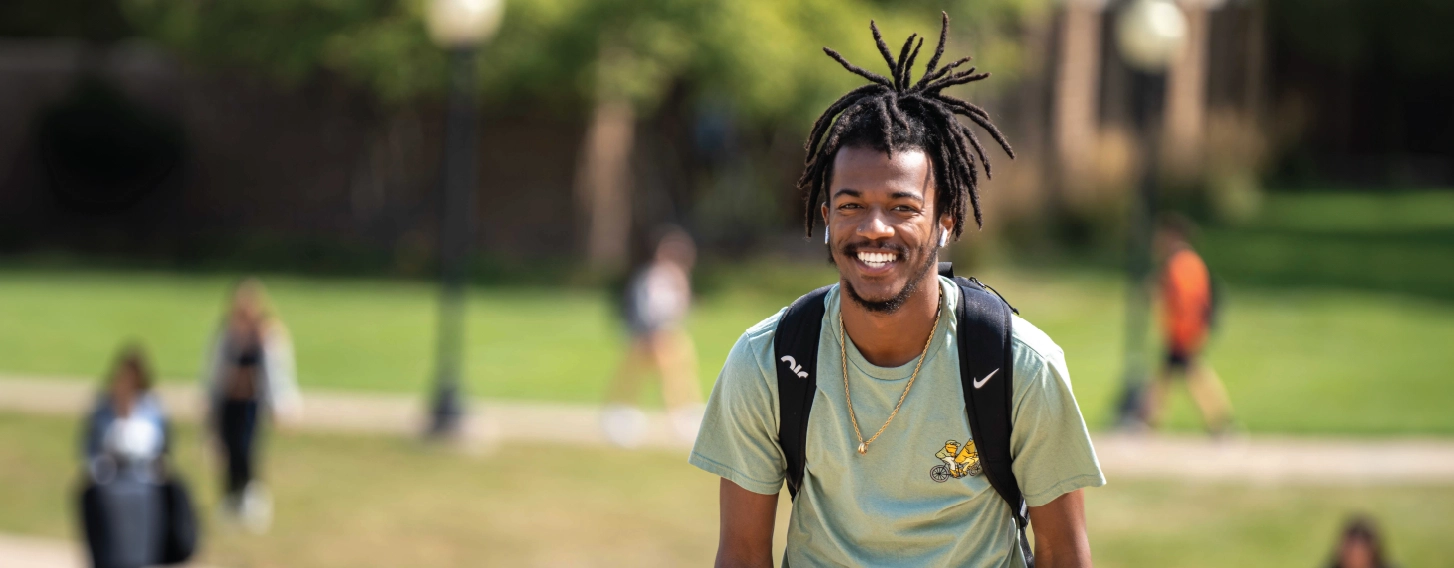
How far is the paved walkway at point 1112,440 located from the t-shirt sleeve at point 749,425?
9.22 m

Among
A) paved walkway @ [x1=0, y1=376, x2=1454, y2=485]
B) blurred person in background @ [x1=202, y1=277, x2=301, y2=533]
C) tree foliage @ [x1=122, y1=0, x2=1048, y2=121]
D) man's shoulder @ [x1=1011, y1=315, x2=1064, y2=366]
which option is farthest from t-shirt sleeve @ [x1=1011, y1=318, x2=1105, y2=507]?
tree foliage @ [x1=122, y1=0, x2=1048, y2=121]

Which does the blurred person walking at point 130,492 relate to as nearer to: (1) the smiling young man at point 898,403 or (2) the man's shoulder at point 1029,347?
(1) the smiling young man at point 898,403

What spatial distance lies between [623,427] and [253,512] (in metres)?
3.48

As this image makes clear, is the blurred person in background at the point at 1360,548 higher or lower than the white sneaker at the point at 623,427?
higher

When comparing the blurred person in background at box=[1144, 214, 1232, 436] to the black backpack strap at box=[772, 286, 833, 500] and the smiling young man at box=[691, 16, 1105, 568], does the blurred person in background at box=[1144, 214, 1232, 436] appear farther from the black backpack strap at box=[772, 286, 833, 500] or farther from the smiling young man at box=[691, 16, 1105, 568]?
the black backpack strap at box=[772, 286, 833, 500]

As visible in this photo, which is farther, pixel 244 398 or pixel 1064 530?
pixel 244 398

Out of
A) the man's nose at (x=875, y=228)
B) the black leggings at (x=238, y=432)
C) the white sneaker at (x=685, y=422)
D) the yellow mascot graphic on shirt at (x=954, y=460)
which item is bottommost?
the white sneaker at (x=685, y=422)

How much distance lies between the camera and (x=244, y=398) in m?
10.4

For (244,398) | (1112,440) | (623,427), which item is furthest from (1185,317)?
(244,398)

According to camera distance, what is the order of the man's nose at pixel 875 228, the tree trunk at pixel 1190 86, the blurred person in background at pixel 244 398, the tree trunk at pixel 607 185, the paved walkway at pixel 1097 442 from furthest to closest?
the tree trunk at pixel 1190 86
the tree trunk at pixel 607 185
the paved walkway at pixel 1097 442
the blurred person in background at pixel 244 398
the man's nose at pixel 875 228

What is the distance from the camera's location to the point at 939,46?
2.79m

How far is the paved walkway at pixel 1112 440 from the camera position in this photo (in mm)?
11594

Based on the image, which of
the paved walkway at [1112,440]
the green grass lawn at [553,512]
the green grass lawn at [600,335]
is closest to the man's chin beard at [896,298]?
the green grass lawn at [553,512]

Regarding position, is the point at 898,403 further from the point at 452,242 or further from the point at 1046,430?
the point at 452,242
